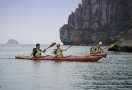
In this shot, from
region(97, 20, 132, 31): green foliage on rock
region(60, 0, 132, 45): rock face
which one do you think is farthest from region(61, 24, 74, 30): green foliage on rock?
region(97, 20, 132, 31): green foliage on rock

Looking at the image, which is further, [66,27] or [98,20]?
[66,27]

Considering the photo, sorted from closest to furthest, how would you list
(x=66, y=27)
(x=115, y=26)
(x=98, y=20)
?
(x=115, y=26), (x=98, y=20), (x=66, y=27)

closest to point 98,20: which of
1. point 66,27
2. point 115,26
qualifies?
point 115,26

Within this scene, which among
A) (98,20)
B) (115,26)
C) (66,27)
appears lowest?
(115,26)

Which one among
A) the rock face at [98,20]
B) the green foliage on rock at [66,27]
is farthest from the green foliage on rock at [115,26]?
the green foliage on rock at [66,27]

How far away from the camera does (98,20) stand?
170m

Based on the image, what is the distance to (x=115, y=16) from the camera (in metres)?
162

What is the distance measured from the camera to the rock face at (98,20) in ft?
520

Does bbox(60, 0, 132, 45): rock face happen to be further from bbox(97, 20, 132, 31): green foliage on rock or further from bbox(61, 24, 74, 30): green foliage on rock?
bbox(61, 24, 74, 30): green foliage on rock

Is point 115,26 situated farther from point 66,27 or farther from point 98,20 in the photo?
point 66,27

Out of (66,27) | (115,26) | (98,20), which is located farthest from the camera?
(66,27)

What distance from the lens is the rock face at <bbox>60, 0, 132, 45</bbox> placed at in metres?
159

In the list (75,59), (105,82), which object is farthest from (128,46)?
(105,82)

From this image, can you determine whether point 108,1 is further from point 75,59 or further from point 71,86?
point 71,86
